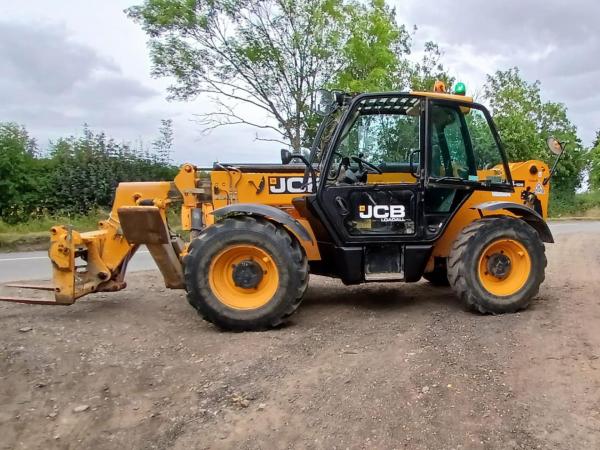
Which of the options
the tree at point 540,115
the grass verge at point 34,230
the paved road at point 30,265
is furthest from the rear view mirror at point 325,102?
the tree at point 540,115

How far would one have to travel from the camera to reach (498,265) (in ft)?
19.9

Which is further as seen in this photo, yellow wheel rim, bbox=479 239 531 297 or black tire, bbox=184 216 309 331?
yellow wheel rim, bbox=479 239 531 297

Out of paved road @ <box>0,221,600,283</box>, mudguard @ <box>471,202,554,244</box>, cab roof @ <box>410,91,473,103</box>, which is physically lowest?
paved road @ <box>0,221,600,283</box>

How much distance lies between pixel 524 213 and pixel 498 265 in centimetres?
73

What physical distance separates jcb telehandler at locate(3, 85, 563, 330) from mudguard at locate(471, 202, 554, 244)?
0.01 meters

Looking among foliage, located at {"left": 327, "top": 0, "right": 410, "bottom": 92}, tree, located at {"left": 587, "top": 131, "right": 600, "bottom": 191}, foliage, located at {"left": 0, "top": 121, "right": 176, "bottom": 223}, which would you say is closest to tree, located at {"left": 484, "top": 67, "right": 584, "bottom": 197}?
tree, located at {"left": 587, "top": 131, "right": 600, "bottom": 191}

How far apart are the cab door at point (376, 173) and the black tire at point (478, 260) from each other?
486 mm

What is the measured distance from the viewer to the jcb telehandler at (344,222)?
557 centimetres

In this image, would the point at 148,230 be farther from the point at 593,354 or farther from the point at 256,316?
the point at 593,354

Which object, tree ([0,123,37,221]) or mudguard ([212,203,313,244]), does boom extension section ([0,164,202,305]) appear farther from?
tree ([0,123,37,221])

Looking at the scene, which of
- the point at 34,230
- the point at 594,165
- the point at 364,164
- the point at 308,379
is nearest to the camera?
the point at 308,379

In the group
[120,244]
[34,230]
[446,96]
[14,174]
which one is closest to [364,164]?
[446,96]

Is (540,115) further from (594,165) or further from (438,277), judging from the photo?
(438,277)

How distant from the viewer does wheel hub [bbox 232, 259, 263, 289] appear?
18.4 feet
